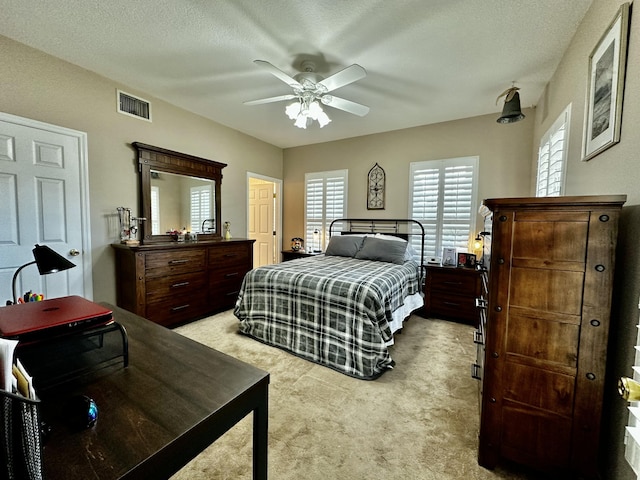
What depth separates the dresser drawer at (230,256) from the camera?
12.2 feet

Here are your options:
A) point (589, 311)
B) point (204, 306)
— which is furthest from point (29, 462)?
point (204, 306)

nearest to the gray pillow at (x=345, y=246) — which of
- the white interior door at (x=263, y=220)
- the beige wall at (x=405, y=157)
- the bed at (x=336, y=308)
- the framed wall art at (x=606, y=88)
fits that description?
the bed at (x=336, y=308)

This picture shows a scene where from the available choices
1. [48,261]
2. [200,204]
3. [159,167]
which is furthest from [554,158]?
[159,167]

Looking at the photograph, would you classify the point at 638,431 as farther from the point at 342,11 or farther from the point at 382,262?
the point at 382,262

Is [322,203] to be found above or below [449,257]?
above

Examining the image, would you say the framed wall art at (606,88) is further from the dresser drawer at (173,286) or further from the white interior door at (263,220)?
the white interior door at (263,220)

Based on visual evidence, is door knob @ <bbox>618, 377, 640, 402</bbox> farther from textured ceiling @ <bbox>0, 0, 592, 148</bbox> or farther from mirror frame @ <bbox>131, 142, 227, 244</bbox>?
mirror frame @ <bbox>131, 142, 227, 244</bbox>

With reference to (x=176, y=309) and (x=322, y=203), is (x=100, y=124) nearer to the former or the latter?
(x=176, y=309)

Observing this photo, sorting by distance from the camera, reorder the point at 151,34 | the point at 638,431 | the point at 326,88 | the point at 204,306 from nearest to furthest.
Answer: the point at 638,431 → the point at 151,34 → the point at 326,88 → the point at 204,306

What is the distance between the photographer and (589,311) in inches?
48.3

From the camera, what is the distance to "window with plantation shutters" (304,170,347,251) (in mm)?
4953

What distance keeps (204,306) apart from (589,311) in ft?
12.1

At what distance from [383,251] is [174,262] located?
8.64ft

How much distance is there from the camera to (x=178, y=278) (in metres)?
3.30
